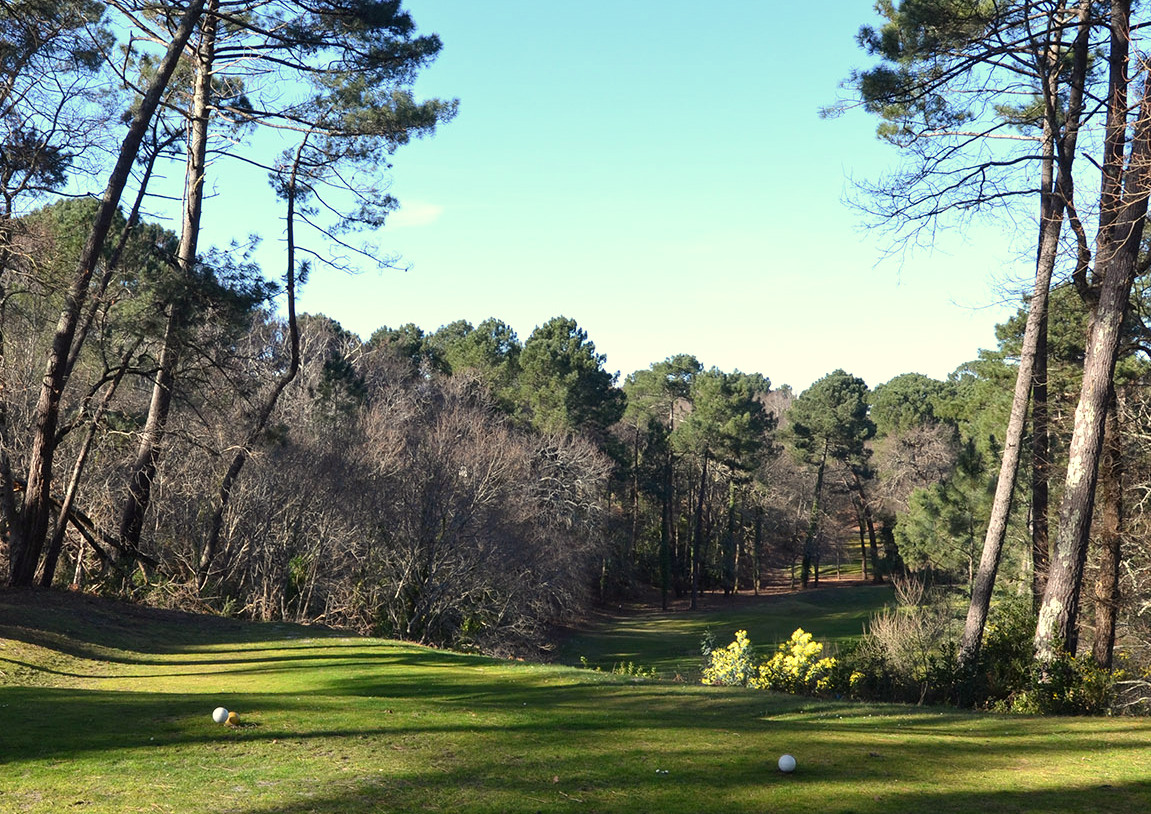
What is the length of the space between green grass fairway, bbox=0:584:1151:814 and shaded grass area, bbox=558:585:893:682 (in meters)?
20.0

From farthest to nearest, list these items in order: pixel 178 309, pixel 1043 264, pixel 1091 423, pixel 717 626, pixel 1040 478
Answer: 1. pixel 717 626
2. pixel 1040 478
3. pixel 178 309
4. pixel 1043 264
5. pixel 1091 423

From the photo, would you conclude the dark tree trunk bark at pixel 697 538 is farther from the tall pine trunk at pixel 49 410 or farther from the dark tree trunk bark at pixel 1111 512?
the tall pine trunk at pixel 49 410

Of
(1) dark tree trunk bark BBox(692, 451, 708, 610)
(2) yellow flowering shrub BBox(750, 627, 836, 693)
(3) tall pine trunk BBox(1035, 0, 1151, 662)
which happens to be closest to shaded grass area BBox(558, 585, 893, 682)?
(1) dark tree trunk bark BBox(692, 451, 708, 610)

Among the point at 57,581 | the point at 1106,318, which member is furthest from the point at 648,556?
the point at 1106,318

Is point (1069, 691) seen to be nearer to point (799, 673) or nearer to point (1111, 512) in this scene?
point (799, 673)

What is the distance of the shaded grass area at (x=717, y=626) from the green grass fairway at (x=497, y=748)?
20.0m

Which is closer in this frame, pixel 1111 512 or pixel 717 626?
pixel 1111 512

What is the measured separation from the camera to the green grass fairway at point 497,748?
17.0ft

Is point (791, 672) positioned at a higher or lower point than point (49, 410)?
lower

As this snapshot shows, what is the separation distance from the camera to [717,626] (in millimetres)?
44062

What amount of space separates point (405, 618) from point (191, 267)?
950cm

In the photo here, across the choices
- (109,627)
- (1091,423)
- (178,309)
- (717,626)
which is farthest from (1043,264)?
(717,626)

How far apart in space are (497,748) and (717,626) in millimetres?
39106

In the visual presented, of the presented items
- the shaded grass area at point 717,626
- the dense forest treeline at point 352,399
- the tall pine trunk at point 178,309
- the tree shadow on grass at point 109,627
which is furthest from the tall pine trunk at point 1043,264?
the shaded grass area at point 717,626
